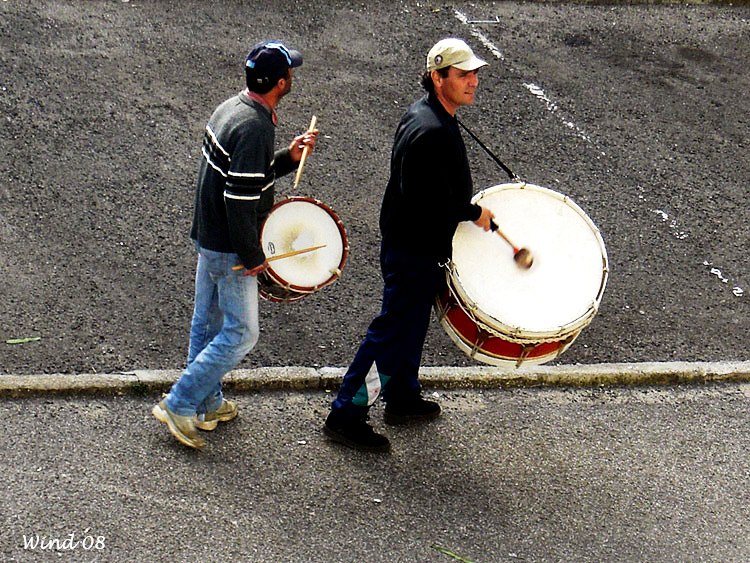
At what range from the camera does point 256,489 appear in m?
5.04

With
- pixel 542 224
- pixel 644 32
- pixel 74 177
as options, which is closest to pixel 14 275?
pixel 74 177

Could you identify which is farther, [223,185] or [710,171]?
[710,171]

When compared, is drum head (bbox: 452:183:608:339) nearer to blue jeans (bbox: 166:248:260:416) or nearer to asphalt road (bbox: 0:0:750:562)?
asphalt road (bbox: 0:0:750:562)

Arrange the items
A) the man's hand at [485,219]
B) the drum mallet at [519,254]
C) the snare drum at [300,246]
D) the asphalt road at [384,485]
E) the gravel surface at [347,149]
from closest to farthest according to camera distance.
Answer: the asphalt road at [384,485]
the snare drum at [300,246]
the man's hand at [485,219]
the drum mallet at [519,254]
the gravel surface at [347,149]

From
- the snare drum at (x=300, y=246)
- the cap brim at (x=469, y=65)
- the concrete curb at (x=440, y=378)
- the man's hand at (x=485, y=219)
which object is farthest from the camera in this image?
the concrete curb at (x=440, y=378)

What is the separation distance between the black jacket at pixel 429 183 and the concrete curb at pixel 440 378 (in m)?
1.10

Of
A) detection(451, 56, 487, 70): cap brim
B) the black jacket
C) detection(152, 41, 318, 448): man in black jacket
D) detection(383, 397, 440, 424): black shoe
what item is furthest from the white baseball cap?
detection(383, 397, 440, 424): black shoe

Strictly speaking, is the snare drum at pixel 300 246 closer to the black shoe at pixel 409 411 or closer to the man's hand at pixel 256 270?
the man's hand at pixel 256 270

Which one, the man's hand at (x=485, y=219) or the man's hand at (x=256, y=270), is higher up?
the man's hand at (x=485, y=219)

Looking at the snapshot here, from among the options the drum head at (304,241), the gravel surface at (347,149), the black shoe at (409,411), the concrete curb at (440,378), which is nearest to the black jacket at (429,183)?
the drum head at (304,241)

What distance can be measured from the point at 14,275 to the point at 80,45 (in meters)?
3.44

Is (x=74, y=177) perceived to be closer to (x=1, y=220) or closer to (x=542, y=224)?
(x=1, y=220)

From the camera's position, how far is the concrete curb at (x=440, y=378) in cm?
553

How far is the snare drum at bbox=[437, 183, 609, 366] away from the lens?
16.6 feet
